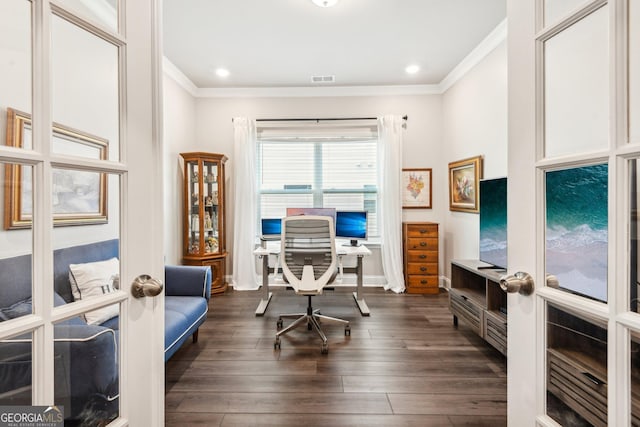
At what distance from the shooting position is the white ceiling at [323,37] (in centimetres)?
259

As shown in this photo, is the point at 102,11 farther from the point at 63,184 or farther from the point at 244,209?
the point at 244,209

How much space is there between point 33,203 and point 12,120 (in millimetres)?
166

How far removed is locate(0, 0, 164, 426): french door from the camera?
61cm

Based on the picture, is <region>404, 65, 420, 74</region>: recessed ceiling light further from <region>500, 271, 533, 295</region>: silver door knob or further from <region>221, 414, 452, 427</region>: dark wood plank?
<region>221, 414, 452, 427</region>: dark wood plank

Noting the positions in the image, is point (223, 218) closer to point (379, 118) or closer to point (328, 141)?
point (328, 141)

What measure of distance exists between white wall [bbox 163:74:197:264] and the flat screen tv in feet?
11.2

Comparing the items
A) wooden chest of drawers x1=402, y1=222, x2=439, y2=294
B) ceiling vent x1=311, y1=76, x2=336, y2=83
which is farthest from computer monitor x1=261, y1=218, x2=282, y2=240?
ceiling vent x1=311, y1=76, x2=336, y2=83

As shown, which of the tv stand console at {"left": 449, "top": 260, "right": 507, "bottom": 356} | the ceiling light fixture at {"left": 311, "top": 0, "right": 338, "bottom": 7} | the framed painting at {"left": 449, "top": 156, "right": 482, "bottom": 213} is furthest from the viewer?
the framed painting at {"left": 449, "top": 156, "right": 482, "bottom": 213}

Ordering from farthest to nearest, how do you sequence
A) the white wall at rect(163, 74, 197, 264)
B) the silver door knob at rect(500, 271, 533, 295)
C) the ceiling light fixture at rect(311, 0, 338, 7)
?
the white wall at rect(163, 74, 197, 264)
the ceiling light fixture at rect(311, 0, 338, 7)
the silver door knob at rect(500, 271, 533, 295)

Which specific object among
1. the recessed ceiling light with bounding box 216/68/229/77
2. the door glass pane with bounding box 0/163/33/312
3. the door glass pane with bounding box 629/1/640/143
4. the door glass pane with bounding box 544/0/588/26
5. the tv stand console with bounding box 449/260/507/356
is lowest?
the tv stand console with bounding box 449/260/507/356

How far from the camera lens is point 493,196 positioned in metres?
2.63

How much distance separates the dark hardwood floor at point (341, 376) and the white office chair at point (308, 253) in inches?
14.4

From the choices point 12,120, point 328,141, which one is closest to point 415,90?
point 328,141

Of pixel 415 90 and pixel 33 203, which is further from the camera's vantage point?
pixel 415 90
